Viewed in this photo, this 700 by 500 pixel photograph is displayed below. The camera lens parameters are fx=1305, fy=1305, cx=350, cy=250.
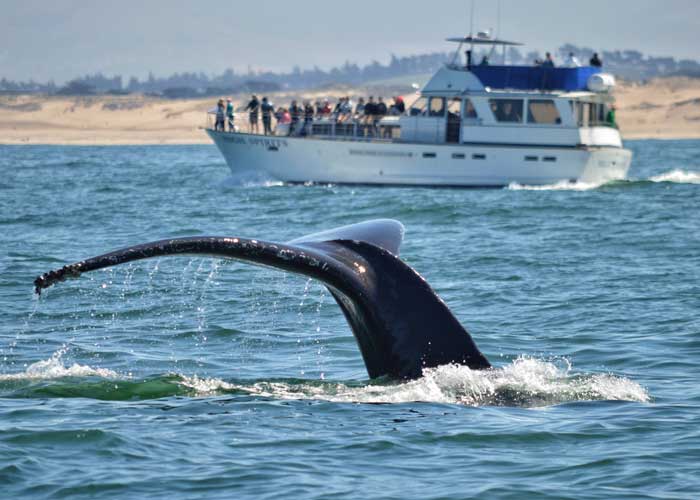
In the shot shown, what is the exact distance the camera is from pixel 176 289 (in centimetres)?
1521

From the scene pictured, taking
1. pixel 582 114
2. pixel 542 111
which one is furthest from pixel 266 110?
pixel 582 114

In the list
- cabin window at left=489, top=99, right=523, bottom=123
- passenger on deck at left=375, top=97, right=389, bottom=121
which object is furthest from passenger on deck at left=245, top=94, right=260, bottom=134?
cabin window at left=489, top=99, right=523, bottom=123

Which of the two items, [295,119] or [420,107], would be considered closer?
[420,107]

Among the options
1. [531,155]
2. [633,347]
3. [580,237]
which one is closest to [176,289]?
[633,347]

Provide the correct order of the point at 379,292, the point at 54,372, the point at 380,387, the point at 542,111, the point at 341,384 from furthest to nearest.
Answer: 1. the point at 542,111
2. the point at 54,372
3. the point at 341,384
4. the point at 380,387
5. the point at 379,292

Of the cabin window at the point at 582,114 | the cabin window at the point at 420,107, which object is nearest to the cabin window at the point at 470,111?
the cabin window at the point at 420,107

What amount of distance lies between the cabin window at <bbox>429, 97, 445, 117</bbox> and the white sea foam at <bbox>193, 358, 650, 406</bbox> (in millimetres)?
28783

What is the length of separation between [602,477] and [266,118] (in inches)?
1277

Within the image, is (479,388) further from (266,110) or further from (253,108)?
(253,108)

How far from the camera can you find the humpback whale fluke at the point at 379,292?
22.7 feet

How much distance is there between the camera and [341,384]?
30.8ft

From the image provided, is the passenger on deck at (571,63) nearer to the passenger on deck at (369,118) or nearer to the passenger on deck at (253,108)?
the passenger on deck at (369,118)

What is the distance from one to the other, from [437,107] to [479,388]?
30688mm

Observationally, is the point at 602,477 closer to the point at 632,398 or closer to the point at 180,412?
the point at 632,398
